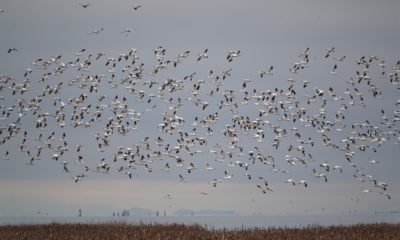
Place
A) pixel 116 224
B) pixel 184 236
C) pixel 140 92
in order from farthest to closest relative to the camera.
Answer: pixel 140 92 → pixel 116 224 → pixel 184 236

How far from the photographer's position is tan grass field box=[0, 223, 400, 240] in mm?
32469

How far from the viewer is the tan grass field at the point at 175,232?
32469mm

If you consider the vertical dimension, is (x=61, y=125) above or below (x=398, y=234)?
above

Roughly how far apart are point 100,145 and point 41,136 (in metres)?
4.47

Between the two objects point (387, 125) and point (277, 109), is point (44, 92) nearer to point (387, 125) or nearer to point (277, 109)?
point (277, 109)

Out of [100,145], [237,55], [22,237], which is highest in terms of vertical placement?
[237,55]

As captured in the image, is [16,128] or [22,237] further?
[16,128]

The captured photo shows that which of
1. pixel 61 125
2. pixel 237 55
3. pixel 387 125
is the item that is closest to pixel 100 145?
pixel 61 125

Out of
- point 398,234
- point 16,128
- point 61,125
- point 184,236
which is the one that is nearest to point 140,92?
point 61,125

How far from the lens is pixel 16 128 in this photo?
47688 mm

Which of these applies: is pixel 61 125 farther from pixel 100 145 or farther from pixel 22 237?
pixel 22 237

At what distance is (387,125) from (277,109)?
8563 millimetres

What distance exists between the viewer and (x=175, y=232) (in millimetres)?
34812

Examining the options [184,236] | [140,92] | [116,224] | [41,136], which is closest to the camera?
[184,236]
